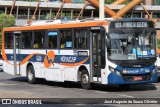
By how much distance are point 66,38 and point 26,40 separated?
396 cm

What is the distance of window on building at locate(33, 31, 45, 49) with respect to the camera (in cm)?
2270

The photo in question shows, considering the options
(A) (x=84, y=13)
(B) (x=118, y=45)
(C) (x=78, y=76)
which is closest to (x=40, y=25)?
(C) (x=78, y=76)

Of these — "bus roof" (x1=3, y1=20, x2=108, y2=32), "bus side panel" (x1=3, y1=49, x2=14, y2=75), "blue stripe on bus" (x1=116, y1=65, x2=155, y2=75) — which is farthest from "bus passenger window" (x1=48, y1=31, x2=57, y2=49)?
"blue stripe on bus" (x1=116, y1=65, x2=155, y2=75)

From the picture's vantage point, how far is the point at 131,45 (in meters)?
18.5

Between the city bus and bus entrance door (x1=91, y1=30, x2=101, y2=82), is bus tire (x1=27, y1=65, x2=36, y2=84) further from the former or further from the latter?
bus entrance door (x1=91, y1=30, x2=101, y2=82)

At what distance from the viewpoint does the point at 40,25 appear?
23.2 metres

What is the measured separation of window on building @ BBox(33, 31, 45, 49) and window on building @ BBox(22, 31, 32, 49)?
22.3 inches

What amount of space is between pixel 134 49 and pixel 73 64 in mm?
3133

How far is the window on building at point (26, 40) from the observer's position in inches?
942

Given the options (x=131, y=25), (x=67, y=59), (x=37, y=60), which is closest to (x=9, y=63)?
(x=37, y=60)

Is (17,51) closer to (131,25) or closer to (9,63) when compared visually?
(9,63)

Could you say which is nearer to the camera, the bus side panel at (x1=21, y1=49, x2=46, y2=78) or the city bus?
the city bus

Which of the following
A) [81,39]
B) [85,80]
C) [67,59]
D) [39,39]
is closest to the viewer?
[85,80]

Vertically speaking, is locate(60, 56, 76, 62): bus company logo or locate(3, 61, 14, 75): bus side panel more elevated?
locate(60, 56, 76, 62): bus company logo
